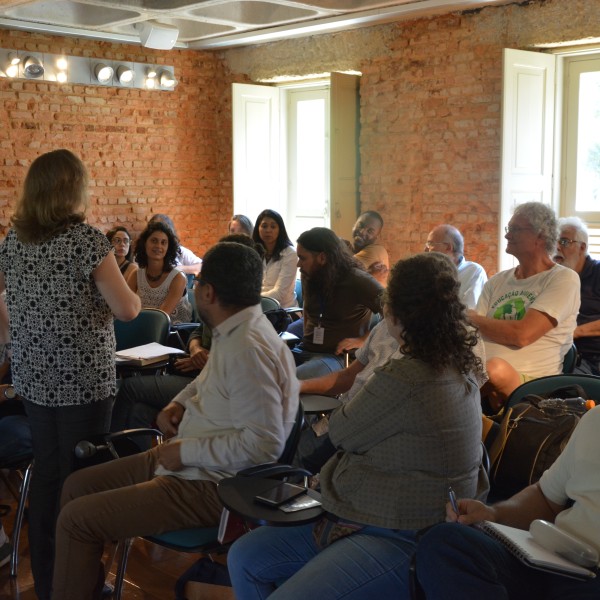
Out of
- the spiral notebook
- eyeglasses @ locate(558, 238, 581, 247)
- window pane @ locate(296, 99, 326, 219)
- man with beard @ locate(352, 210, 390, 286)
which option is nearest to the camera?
the spiral notebook

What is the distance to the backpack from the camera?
8.76 ft

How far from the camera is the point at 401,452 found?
217 cm

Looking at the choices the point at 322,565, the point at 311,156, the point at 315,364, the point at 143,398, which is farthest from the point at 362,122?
the point at 322,565

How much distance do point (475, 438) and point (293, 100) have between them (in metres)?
7.53

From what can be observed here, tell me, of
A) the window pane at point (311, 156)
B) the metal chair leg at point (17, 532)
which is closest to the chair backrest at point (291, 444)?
the metal chair leg at point (17, 532)

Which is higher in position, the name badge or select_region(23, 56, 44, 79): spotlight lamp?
select_region(23, 56, 44, 79): spotlight lamp

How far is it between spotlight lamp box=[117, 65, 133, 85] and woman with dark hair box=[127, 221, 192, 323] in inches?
139

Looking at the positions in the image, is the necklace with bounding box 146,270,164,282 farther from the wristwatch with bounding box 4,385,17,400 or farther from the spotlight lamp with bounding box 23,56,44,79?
the spotlight lamp with bounding box 23,56,44,79

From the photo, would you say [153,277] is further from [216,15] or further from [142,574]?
[216,15]

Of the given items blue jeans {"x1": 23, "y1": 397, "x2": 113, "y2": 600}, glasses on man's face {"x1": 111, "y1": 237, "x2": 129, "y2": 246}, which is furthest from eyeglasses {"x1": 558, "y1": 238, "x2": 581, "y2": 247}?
glasses on man's face {"x1": 111, "y1": 237, "x2": 129, "y2": 246}

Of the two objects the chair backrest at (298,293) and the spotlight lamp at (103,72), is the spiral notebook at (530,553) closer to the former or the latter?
the chair backrest at (298,293)

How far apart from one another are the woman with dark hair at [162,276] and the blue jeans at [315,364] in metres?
1.39

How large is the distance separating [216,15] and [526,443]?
621 centimetres

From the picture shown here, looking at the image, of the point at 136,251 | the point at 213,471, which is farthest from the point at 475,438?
the point at 136,251
